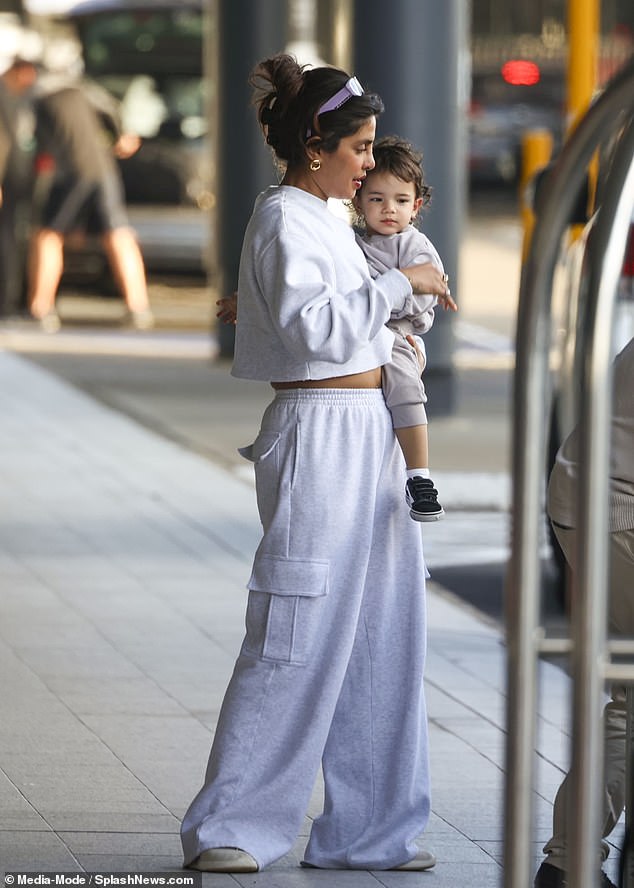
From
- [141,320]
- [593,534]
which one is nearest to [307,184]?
[593,534]

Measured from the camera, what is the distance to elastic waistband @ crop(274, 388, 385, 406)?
4625 millimetres

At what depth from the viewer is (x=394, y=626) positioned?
188 inches

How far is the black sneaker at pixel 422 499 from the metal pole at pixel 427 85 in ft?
26.8

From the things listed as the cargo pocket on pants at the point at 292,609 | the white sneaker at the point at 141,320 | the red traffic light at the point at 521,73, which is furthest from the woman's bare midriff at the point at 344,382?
the red traffic light at the point at 521,73

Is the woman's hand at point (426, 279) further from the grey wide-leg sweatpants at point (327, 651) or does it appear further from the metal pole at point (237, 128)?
the metal pole at point (237, 128)

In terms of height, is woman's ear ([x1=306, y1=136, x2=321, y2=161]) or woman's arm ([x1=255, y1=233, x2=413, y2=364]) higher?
woman's ear ([x1=306, y1=136, x2=321, y2=161])

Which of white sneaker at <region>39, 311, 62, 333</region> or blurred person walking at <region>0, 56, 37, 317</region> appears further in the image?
blurred person walking at <region>0, 56, 37, 317</region>

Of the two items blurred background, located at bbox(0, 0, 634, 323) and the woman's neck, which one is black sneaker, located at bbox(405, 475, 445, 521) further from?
blurred background, located at bbox(0, 0, 634, 323)

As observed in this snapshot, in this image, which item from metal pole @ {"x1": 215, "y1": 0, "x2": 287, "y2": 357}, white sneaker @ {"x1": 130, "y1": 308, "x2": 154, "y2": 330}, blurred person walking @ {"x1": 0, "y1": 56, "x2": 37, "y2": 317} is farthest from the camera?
blurred person walking @ {"x1": 0, "y1": 56, "x2": 37, "y2": 317}

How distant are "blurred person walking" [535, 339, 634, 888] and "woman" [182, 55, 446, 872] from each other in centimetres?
40

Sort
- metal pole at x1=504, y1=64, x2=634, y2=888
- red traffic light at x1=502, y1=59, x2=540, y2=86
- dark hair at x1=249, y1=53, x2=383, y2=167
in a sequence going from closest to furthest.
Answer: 1. metal pole at x1=504, y1=64, x2=634, y2=888
2. dark hair at x1=249, y1=53, x2=383, y2=167
3. red traffic light at x1=502, y1=59, x2=540, y2=86

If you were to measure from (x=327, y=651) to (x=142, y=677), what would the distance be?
2100 mm

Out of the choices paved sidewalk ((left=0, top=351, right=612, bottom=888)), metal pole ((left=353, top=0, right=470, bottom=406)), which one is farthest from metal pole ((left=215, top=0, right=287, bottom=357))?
paved sidewalk ((left=0, top=351, right=612, bottom=888))

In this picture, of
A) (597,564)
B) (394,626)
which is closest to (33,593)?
(394,626)
